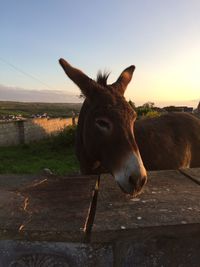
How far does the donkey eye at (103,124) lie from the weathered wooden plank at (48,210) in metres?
0.74

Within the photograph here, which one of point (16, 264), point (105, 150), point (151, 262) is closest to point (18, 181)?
point (105, 150)

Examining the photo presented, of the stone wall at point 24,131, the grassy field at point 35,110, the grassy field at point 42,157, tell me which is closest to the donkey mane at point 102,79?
the grassy field at point 42,157

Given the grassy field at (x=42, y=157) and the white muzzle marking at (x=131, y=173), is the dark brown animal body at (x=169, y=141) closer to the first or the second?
the white muzzle marking at (x=131, y=173)

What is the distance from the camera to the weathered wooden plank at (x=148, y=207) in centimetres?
159

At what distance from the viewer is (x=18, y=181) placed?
2.81 meters

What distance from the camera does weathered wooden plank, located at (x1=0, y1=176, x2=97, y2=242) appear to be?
155 centimetres

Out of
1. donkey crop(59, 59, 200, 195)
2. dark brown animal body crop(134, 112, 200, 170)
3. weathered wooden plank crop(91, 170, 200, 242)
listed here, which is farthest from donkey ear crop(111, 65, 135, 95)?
weathered wooden plank crop(91, 170, 200, 242)

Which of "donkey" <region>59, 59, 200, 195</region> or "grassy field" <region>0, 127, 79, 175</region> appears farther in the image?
"grassy field" <region>0, 127, 79, 175</region>

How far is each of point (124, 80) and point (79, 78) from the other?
72 centimetres

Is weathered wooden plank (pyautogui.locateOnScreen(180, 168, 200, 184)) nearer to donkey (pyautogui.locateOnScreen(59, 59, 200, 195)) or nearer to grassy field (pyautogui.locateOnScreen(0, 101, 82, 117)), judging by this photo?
donkey (pyautogui.locateOnScreen(59, 59, 200, 195))

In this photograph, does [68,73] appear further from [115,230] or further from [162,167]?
[115,230]

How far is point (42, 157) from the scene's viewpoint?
49.0 ft

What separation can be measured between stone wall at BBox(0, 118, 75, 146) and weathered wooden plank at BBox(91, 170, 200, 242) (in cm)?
1627

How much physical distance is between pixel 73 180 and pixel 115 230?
46.7 inches
